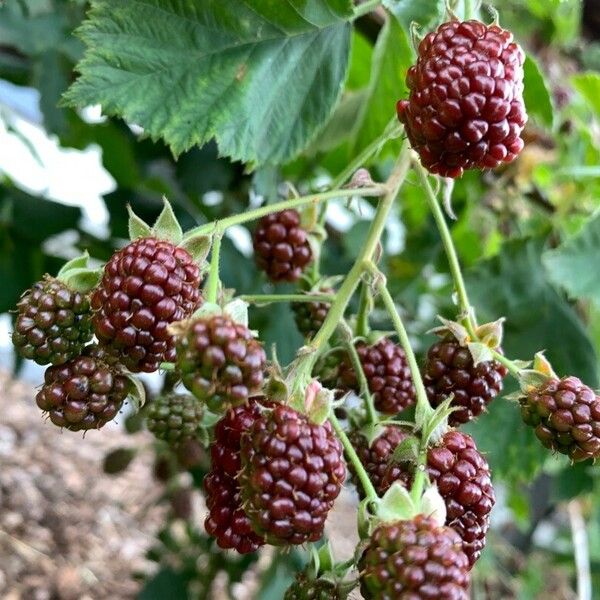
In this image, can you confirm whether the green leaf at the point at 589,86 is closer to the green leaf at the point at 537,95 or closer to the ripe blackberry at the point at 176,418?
the green leaf at the point at 537,95

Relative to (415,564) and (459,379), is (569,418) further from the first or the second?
(415,564)

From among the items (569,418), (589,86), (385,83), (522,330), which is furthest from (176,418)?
(589,86)

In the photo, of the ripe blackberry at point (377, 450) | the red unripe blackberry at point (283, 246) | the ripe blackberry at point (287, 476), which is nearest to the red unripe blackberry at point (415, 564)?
the ripe blackberry at point (287, 476)

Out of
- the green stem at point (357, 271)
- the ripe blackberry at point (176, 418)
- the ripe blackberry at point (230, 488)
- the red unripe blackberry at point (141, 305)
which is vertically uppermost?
the red unripe blackberry at point (141, 305)

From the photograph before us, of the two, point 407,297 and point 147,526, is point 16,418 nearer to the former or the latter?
point 147,526

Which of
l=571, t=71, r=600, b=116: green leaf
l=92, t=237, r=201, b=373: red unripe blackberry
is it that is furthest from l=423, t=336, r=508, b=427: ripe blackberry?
l=571, t=71, r=600, b=116: green leaf

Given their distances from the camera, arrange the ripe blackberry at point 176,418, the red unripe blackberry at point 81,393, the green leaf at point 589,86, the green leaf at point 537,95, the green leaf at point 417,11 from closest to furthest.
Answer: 1. the red unripe blackberry at point 81,393
2. the ripe blackberry at point 176,418
3. the green leaf at point 417,11
4. the green leaf at point 537,95
5. the green leaf at point 589,86

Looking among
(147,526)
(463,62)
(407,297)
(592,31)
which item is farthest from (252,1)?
(147,526)
